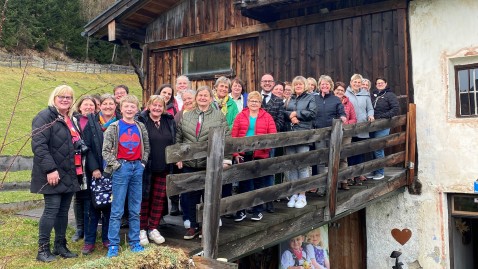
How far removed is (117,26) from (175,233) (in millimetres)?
7989

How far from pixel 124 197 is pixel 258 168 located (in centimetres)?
142

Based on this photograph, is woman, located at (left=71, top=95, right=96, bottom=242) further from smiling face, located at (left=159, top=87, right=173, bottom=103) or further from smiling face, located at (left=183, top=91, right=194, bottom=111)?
smiling face, located at (left=183, top=91, right=194, bottom=111)

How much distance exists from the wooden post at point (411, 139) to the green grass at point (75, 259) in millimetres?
5436

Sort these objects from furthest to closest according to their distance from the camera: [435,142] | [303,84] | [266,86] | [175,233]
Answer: [435,142], [266,86], [303,84], [175,233]

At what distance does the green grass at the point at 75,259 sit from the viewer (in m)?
3.54

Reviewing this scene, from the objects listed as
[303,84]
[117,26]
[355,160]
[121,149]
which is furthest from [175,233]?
[117,26]

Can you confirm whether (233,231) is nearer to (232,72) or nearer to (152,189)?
(152,189)

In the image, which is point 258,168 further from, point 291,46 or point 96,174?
point 291,46

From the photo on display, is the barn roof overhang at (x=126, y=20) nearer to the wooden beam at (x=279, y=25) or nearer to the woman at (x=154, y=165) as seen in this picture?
the wooden beam at (x=279, y=25)

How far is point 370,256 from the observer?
8.38 m

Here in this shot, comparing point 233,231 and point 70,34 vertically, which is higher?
point 70,34

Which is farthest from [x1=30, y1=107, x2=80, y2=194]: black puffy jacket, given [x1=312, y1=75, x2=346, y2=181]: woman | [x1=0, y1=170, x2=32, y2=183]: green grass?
[x1=0, y1=170, x2=32, y2=183]: green grass

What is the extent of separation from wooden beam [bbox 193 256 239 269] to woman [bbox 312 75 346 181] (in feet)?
8.96

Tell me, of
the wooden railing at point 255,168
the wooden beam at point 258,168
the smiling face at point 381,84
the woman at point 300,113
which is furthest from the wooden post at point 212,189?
the smiling face at point 381,84
